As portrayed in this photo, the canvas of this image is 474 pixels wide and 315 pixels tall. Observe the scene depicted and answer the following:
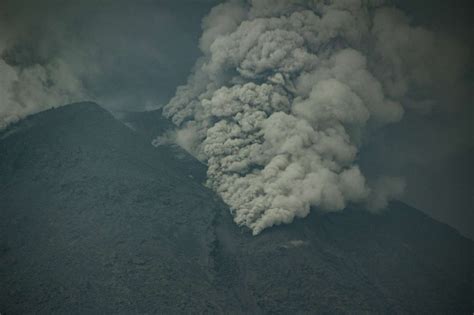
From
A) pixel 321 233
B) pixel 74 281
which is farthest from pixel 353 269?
pixel 74 281

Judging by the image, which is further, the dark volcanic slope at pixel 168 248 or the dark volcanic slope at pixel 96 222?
the dark volcanic slope at pixel 168 248

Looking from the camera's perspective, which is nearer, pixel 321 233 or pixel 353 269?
pixel 353 269

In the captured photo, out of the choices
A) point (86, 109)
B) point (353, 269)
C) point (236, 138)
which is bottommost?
point (353, 269)

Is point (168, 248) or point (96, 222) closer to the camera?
point (168, 248)

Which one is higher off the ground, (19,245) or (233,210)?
(233,210)

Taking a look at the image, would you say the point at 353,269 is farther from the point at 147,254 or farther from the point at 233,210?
the point at 147,254

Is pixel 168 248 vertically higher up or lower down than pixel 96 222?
lower down

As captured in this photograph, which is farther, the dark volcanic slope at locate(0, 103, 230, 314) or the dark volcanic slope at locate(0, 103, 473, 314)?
the dark volcanic slope at locate(0, 103, 473, 314)

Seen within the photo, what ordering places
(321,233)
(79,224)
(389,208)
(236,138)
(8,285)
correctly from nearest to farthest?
(8,285) → (79,224) → (321,233) → (236,138) → (389,208)
